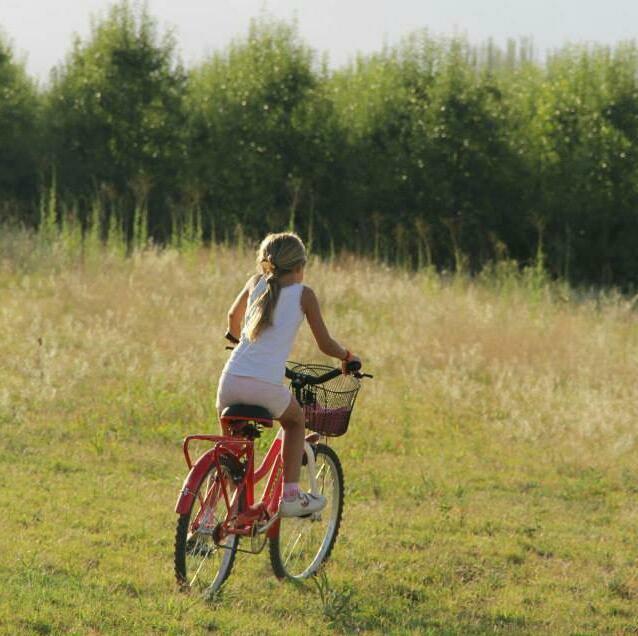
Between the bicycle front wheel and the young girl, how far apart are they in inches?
20.1

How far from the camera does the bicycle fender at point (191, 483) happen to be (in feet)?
→ 20.6

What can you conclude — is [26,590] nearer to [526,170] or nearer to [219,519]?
[219,519]

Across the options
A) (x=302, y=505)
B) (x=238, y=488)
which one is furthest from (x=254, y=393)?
(x=302, y=505)

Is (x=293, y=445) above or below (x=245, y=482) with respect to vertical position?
above

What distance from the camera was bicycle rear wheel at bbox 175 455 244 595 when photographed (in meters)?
6.46

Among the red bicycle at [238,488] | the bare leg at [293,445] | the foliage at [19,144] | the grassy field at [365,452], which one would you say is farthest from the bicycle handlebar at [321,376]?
the foliage at [19,144]

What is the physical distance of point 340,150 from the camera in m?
28.8

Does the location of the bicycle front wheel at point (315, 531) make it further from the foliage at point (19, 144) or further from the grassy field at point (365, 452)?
the foliage at point (19, 144)

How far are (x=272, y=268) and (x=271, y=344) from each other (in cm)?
40

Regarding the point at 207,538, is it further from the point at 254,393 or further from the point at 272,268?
the point at 272,268

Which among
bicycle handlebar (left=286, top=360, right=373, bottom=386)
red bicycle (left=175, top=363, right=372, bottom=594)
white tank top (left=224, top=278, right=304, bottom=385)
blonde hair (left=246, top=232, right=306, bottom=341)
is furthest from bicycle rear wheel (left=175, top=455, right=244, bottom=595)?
blonde hair (left=246, top=232, right=306, bottom=341)

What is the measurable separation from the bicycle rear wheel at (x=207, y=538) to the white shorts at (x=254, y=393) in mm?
313

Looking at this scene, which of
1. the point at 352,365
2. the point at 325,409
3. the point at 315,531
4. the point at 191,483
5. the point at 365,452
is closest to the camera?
the point at 191,483

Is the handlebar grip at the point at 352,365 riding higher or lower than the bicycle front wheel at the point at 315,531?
higher
